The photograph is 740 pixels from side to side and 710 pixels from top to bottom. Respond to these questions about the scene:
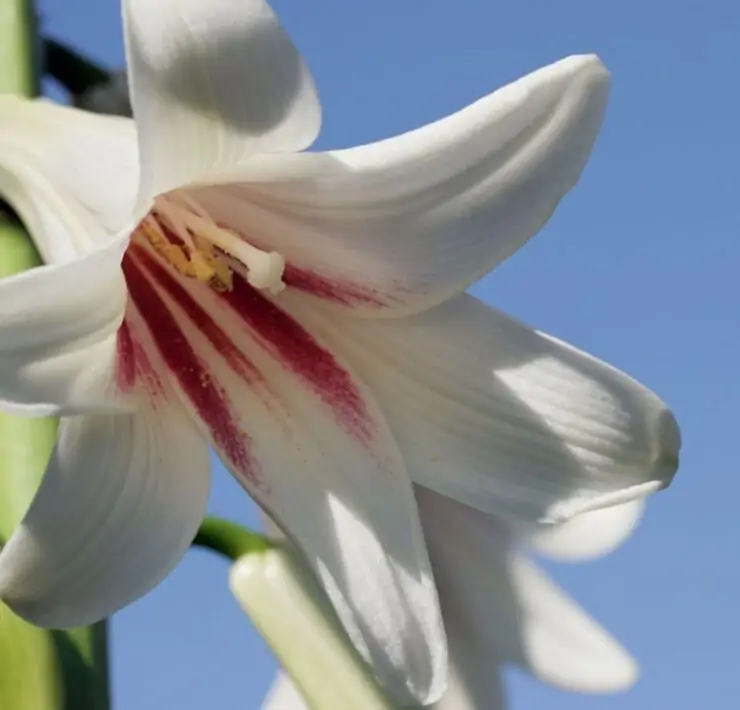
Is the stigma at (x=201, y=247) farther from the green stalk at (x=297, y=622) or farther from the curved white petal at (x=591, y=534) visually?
the curved white petal at (x=591, y=534)

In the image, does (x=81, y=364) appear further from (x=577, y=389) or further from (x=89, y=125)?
(x=577, y=389)

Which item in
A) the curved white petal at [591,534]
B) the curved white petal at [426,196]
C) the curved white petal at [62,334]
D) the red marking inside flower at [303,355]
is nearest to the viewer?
the curved white petal at [62,334]

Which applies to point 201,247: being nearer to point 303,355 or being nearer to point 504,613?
point 303,355

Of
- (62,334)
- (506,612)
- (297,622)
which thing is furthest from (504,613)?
(62,334)

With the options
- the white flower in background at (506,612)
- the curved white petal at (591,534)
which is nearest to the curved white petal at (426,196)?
the white flower in background at (506,612)

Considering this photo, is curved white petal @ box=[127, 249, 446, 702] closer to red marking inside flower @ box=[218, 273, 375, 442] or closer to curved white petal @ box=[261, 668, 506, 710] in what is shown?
red marking inside flower @ box=[218, 273, 375, 442]

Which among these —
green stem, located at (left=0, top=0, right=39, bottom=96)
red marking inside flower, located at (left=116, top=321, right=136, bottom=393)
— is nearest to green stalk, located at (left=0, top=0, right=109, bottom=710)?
green stem, located at (left=0, top=0, right=39, bottom=96)
